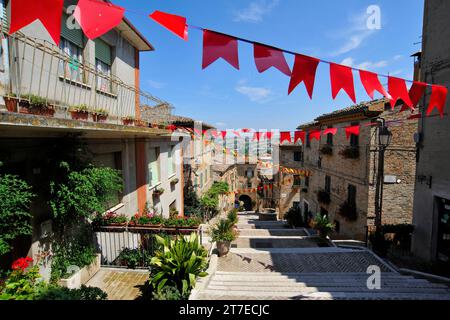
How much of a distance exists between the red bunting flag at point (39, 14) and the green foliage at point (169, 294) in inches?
167

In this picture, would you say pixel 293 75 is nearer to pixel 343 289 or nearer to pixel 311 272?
pixel 343 289

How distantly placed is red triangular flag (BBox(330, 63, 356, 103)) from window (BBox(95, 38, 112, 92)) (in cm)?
637

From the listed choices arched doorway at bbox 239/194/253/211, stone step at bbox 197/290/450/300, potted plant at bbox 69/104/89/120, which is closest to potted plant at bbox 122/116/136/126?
potted plant at bbox 69/104/89/120

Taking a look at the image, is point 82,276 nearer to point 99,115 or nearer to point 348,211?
point 99,115

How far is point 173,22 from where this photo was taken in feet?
10.9

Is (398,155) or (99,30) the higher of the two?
(99,30)

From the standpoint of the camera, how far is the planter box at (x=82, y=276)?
5180 mm

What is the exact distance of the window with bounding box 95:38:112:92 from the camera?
7518mm

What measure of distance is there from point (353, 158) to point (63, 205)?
12.7 metres

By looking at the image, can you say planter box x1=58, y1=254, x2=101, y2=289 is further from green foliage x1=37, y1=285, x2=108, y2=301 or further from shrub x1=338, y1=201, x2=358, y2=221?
shrub x1=338, y1=201, x2=358, y2=221

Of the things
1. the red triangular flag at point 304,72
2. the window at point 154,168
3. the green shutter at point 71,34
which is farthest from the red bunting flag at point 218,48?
the window at point 154,168

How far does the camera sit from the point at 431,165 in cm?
789

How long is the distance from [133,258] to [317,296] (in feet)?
15.0
